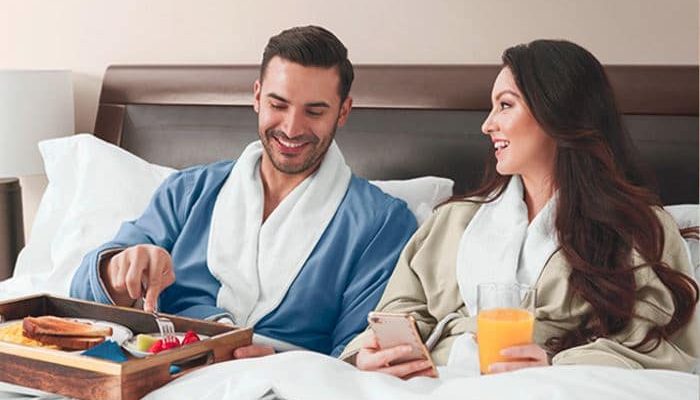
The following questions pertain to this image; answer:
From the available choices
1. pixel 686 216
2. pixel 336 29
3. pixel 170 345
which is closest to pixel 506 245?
pixel 686 216

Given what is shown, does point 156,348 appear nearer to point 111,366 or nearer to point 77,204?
point 111,366

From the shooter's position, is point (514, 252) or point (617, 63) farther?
point (617, 63)

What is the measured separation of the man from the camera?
2.26 metres

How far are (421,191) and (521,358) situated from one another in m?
0.80

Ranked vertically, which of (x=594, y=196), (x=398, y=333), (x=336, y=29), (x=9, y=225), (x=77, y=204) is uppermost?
(x=336, y=29)

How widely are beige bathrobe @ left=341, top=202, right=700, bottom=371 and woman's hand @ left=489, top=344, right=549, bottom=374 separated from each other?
7cm

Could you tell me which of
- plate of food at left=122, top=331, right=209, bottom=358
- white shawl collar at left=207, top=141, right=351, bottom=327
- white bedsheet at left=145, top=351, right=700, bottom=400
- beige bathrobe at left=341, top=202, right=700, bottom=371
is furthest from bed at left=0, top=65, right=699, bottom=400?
white shawl collar at left=207, top=141, right=351, bottom=327

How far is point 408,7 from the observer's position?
280 cm

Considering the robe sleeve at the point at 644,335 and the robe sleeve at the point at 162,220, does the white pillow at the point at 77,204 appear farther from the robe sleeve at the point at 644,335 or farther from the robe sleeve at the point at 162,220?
the robe sleeve at the point at 644,335

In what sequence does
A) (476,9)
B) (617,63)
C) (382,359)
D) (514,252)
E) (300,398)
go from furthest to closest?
(476,9), (617,63), (514,252), (382,359), (300,398)

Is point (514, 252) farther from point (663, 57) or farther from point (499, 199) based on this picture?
point (663, 57)

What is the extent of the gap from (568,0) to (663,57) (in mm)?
264

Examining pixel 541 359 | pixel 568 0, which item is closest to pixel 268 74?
pixel 568 0

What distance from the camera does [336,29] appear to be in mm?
2906
